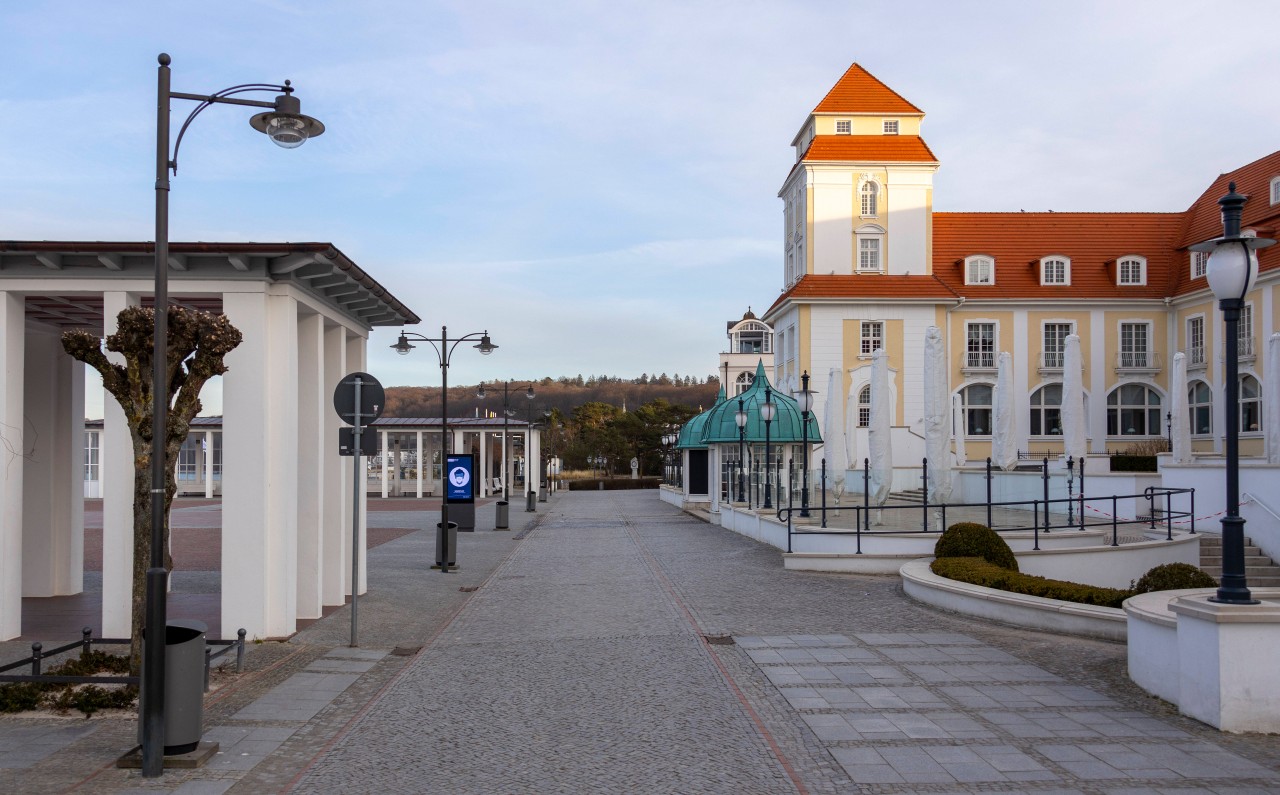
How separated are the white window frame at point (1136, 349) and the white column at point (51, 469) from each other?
153 feet

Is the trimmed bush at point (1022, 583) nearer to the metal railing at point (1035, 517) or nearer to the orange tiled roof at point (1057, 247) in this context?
the metal railing at point (1035, 517)

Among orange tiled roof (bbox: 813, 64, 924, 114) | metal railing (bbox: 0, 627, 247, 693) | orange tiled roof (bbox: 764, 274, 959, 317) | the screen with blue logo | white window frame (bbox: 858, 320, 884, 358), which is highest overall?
orange tiled roof (bbox: 813, 64, 924, 114)

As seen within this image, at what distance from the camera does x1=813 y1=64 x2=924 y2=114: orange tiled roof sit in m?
52.4

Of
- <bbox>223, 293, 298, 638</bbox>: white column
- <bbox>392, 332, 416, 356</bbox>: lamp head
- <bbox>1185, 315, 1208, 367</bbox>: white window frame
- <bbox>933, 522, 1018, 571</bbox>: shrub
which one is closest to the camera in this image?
<bbox>223, 293, 298, 638</bbox>: white column

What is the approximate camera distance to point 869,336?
51.1m

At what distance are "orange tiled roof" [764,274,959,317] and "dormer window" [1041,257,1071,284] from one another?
4726 mm

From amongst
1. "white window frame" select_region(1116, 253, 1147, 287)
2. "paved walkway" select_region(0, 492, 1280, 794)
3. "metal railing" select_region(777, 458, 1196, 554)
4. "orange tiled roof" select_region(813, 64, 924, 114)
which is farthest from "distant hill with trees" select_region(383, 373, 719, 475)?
"paved walkway" select_region(0, 492, 1280, 794)

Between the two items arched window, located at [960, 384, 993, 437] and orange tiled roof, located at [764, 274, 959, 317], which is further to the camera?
arched window, located at [960, 384, 993, 437]

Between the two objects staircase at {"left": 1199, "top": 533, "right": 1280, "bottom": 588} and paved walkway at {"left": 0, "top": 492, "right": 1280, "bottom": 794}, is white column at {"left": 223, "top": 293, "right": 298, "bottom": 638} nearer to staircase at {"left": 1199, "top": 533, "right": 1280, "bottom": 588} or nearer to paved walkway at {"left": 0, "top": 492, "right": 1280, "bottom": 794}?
paved walkway at {"left": 0, "top": 492, "right": 1280, "bottom": 794}

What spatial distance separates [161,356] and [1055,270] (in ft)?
167

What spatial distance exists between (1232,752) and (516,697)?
538 centimetres

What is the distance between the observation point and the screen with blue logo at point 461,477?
30.3 metres

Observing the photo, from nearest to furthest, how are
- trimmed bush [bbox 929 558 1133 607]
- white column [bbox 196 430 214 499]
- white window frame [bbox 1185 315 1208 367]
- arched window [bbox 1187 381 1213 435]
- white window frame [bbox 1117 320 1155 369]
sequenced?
trimmed bush [bbox 929 558 1133 607]
arched window [bbox 1187 381 1213 435]
white window frame [bbox 1185 315 1208 367]
white window frame [bbox 1117 320 1155 369]
white column [bbox 196 430 214 499]

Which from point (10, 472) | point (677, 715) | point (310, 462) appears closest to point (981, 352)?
point (310, 462)
